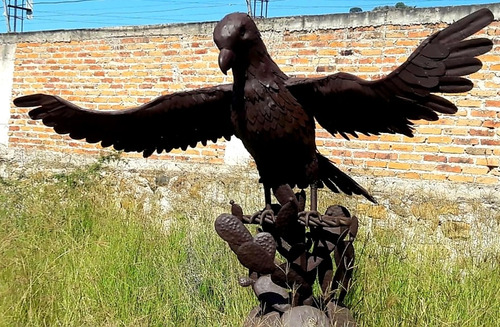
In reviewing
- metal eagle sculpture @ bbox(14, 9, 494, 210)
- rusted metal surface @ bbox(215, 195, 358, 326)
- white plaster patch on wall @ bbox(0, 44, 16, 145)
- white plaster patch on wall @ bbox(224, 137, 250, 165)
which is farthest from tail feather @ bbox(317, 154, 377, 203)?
white plaster patch on wall @ bbox(0, 44, 16, 145)

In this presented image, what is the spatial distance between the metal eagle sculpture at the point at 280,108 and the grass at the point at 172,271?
1.01 meters

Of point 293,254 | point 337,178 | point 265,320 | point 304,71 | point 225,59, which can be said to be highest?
point 304,71

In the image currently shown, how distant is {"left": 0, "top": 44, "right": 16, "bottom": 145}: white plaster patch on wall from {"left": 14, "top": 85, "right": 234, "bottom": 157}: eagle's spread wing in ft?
17.2

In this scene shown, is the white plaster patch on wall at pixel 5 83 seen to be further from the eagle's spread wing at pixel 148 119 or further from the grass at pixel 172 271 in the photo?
the eagle's spread wing at pixel 148 119

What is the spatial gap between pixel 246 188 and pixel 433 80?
367 cm

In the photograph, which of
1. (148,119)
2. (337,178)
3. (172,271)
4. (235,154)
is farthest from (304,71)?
(148,119)

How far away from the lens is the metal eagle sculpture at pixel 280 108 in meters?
1.81

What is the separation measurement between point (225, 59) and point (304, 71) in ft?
11.4

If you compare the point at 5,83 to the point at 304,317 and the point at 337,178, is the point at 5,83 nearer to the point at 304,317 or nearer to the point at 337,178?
the point at 337,178

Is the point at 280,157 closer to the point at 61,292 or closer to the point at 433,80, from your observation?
the point at 433,80

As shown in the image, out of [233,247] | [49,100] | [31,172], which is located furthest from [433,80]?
[31,172]

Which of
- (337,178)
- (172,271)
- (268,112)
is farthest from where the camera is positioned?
(172,271)

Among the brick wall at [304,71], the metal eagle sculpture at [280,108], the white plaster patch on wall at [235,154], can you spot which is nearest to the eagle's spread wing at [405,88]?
the metal eagle sculpture at [280,108]

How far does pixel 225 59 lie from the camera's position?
6.65ft
